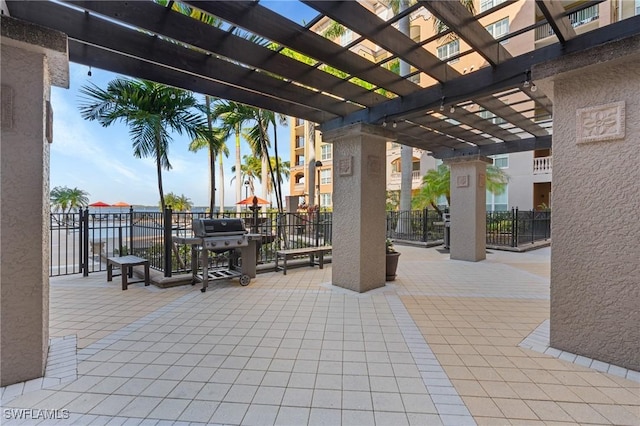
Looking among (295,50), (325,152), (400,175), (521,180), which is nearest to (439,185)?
(521,180)

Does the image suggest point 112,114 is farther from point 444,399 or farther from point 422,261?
point 422,261

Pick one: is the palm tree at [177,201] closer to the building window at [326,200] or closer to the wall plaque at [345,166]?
the building window at [326,200]

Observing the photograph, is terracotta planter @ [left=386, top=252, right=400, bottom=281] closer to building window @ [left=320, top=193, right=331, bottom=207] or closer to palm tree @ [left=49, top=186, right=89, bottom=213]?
building window @ [left=320, top=193, right=331, bottom=207]

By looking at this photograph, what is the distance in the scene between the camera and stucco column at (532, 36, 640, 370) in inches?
107

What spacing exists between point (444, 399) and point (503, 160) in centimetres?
1951

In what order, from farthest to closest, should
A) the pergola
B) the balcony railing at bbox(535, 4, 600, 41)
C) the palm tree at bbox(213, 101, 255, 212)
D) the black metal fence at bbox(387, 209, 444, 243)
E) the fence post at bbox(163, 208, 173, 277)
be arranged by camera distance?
the balcony railing at bbox(535, 4, 600, 41), the black metal fence at bbox(387, 209, 444, 243), the palm tree at bbox(213, 101, 255, 212), the fence post at bbox(163, 208, 173, 277), the pergola

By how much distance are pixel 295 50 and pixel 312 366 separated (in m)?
3.40

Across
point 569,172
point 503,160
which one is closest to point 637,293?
point 569,172

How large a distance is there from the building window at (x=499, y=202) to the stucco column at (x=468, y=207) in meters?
11.2

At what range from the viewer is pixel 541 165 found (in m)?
16.7

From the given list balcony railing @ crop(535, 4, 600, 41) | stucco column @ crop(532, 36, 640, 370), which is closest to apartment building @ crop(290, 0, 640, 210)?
balcony railing @ crop(535, 4, 600, 41)

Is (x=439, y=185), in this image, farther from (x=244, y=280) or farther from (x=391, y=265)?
(x=244, y=280)

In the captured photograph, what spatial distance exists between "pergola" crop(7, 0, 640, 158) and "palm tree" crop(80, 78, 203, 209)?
337cm

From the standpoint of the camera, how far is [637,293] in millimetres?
2682
